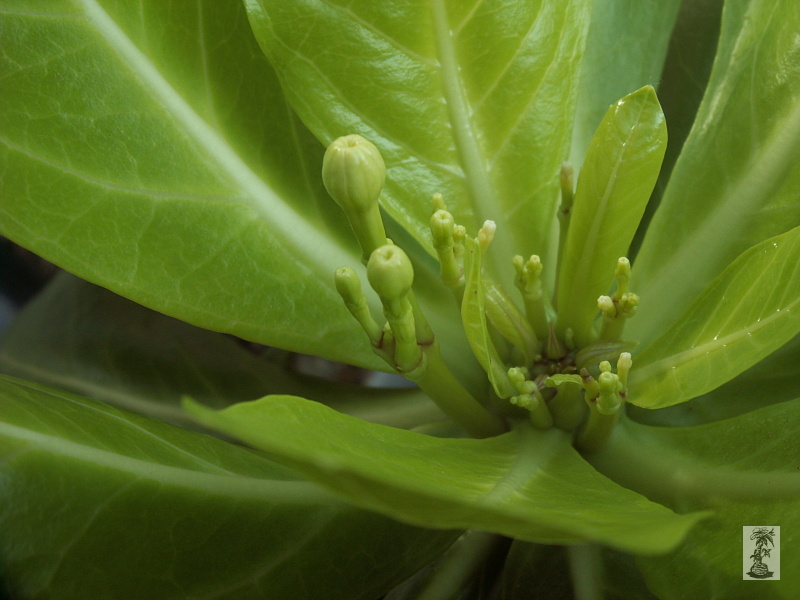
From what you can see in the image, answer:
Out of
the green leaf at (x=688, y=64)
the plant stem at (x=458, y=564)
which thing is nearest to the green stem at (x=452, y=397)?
the plant stem at (x=458, y=564)

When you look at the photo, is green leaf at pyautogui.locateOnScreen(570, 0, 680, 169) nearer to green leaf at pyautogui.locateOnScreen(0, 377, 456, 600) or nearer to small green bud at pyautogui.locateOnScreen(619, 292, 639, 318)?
small green bud at pyautogui.locateOnScreen(619, 292, 639, 318)

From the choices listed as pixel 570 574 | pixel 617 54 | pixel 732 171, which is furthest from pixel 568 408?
pixel 617 54

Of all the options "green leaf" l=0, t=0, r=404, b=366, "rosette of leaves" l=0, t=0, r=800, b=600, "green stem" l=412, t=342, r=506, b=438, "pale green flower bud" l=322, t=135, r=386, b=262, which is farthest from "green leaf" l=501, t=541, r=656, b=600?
"pale green flower bud" l=322, t=135, r=386, b=262

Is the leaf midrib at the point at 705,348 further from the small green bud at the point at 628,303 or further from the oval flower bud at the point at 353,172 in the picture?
the oval flower bud at the point at 353,172

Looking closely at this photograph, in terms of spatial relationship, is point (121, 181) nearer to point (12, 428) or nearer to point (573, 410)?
point (12, 428)

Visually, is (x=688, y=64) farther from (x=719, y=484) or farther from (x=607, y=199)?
(x=719, y=484)

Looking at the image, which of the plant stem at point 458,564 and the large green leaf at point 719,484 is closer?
the large green leaf at point 719,484
